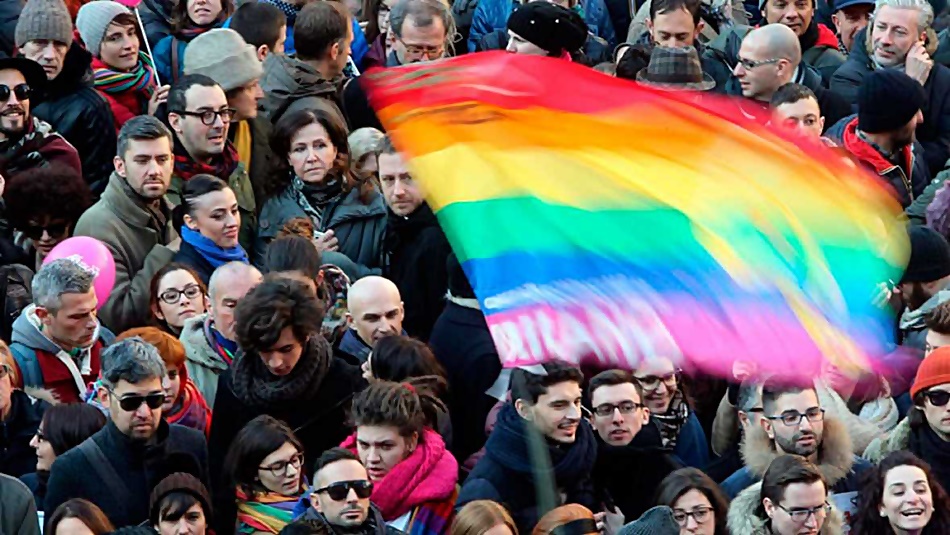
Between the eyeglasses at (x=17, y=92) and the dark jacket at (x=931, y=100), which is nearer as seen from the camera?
the eyeglasses at (x=17, y=92)

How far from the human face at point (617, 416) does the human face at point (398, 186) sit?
1.79 metres

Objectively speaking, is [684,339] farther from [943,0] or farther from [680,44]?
[943,0]

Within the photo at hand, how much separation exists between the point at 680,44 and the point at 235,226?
3.79 metres

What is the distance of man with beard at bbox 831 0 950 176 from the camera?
15906 millimetres

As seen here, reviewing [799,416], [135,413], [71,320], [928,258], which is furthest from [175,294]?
[928,258]

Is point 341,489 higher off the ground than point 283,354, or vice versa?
point 283,354

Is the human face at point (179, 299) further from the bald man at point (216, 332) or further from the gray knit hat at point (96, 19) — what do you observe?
the gray knit hat at point (96, 19)

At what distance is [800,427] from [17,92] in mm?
4417

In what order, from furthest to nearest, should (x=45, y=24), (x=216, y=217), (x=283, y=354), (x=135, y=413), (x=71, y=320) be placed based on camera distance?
(x=45, y=24), (x=216, y=217), (x=71, y=320), (x=283, y=354), (x=135, y=413)

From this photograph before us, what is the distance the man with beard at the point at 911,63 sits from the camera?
1591 centimetres

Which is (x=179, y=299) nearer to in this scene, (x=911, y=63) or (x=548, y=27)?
(x=548, y=27)

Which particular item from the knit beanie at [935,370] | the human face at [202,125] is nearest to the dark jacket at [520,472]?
the knit beanie at [935,370]

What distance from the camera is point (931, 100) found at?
1597 cm

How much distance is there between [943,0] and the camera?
59.6ft
